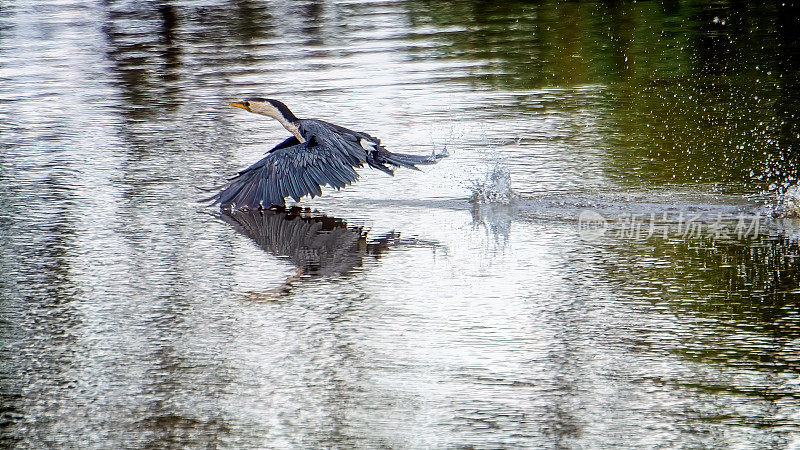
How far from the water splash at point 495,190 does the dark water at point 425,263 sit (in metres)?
0.02

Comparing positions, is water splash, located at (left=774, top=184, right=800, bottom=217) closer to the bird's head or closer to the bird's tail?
the bird's tail

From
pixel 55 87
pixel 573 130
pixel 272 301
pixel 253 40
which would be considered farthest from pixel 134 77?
pixel 272 301

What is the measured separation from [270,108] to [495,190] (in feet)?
6.05

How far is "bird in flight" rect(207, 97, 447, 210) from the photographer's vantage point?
27.3 ft

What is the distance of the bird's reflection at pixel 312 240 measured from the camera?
7113 mm

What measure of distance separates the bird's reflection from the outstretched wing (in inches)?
4.9

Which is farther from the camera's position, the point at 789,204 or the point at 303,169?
the point at 303,169

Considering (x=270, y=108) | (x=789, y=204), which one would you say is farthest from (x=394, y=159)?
(x=789, y=204)

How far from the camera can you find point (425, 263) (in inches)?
277

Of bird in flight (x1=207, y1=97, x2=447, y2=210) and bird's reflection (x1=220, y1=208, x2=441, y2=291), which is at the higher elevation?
A: bird in flight (x1=207, y1=97, x2=447, y2=210)

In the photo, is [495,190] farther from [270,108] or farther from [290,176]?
[270,108]


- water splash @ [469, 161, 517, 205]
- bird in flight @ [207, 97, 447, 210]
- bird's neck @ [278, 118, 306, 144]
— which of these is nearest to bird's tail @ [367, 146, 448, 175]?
bird in flight @ [207, 97, 447, 210]

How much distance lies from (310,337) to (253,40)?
1207cm

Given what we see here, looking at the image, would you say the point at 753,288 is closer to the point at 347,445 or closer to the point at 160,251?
the point at 347,445
